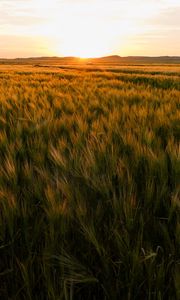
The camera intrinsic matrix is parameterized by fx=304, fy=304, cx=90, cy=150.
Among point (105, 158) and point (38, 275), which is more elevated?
point (105, 158)

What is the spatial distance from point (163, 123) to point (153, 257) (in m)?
1.66

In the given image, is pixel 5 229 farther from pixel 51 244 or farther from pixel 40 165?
pixel 40 165

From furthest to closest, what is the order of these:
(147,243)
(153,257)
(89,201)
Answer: (89,201), (147,243), (153,257)

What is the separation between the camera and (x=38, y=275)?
0.86 m

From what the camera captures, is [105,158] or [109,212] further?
[105,158]

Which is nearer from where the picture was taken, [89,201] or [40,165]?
[89,201]

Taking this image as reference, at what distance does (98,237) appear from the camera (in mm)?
913

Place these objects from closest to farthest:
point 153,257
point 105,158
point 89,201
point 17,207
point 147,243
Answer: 1. point 153,257
2. point 147,243
3. point 17,207
4. point 89,201
5. point 105,158

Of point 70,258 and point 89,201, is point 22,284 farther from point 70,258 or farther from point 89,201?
point 89,201

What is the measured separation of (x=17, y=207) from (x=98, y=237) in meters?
0.29

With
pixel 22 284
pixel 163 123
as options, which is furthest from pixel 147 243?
pixel 163 123

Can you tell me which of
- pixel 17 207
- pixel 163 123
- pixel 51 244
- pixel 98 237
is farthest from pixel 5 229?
pixel 163 123

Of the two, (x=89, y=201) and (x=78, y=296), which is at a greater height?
(x=89, y=201)

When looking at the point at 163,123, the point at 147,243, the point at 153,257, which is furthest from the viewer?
the point at 163,123
